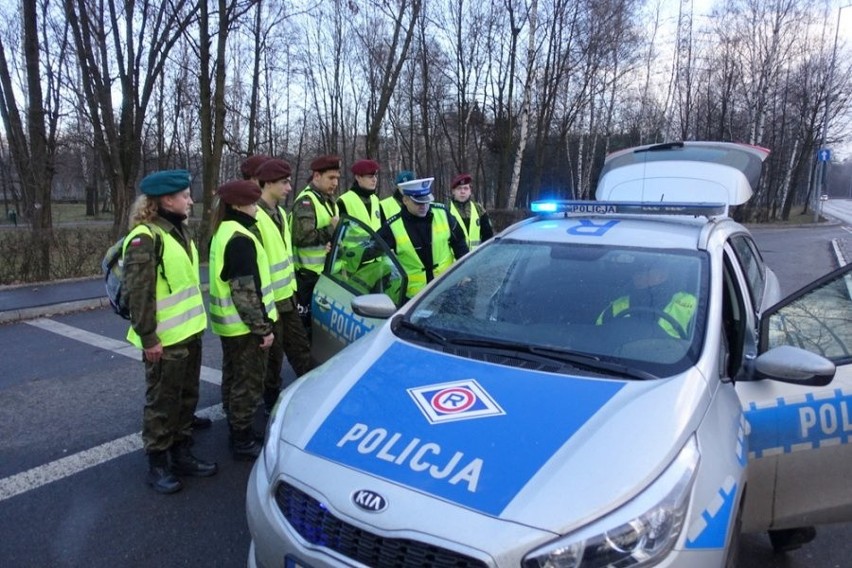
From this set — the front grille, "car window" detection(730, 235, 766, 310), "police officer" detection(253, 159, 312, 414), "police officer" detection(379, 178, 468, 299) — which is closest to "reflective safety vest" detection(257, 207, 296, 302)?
"police officer" detection(253, 159, 312, 414)

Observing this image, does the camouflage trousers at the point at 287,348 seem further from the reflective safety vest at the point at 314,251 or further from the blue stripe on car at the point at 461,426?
the blue stripe on car at the point at 461,426

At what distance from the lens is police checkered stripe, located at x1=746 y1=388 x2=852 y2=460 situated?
7.99 feet

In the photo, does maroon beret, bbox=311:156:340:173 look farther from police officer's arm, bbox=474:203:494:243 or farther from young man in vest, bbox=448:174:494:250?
police officer's arm, bbox=474:203:494:243

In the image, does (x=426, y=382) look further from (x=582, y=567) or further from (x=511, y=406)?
(x=582, y=567)

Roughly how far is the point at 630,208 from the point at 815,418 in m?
1.59

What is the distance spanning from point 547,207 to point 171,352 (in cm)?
248

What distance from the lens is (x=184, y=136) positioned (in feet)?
133

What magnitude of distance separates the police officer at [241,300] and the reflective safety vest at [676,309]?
2068 millimetres

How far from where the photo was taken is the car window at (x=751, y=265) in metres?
3.35

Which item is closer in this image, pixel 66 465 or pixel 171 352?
Result: pixel 171 352

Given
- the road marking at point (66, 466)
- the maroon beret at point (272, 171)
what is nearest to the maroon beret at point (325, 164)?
the maroon beret at point (272, 171)

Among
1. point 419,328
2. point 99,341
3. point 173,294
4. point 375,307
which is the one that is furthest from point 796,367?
point 99,341

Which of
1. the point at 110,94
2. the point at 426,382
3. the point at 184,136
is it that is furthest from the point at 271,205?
the point at 184,136

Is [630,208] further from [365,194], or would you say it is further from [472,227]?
[365,194]
